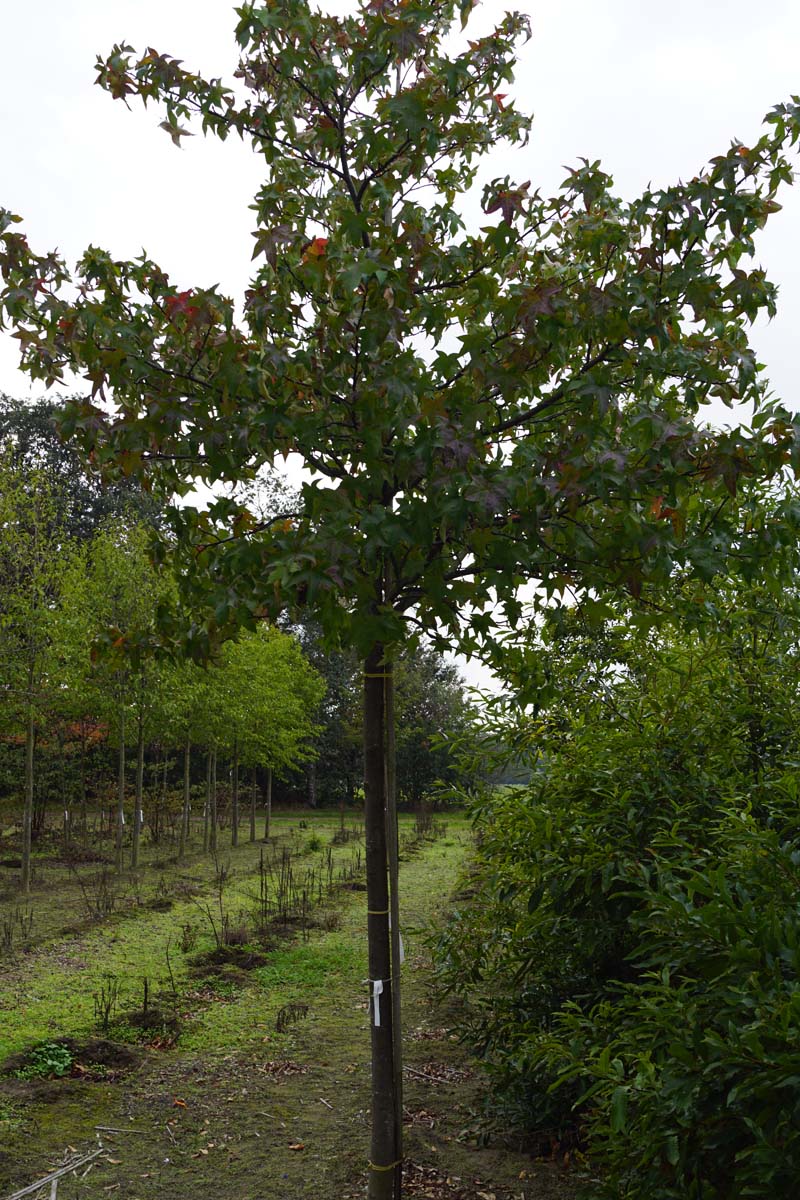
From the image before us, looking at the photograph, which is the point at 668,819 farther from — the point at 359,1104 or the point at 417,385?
the point at 359,1104

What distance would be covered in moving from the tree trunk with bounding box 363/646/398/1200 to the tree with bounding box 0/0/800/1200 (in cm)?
1

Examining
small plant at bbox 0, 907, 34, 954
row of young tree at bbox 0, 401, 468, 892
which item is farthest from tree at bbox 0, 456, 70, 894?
small plant at bbox 0, 907, 34, 954

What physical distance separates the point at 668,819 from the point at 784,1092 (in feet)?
4.21

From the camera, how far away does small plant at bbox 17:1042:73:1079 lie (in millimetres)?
5273

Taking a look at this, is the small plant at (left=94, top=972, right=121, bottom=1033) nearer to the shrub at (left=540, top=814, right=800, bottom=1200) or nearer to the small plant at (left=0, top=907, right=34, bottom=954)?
the small plant at (left=0, top=907, right=34, bottom=954)

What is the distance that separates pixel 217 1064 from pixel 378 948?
2460 mm

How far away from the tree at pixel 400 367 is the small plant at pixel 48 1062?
8.34 ft

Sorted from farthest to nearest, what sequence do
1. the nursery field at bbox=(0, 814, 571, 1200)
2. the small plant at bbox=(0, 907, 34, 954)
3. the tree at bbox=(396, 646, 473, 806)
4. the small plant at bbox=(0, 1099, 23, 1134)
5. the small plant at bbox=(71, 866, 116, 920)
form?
the tree at bbox=(396, 646, 473, 806), the small plant at bbox=(71, 866, 116, 920), the small plant at bbox=(0, 907, 34, 954), the small plant at bbox=(0, 1099, 23, 1134), the nursery field at bbox=(0, 814, 571, 1200)

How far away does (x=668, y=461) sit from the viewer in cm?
298

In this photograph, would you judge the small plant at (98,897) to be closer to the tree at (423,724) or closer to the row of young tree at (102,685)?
the row of young tree at (102,685)

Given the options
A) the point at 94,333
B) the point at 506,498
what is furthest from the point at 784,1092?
the point at 94,333

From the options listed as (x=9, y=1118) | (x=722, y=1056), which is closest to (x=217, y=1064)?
(x=9, y=1118)

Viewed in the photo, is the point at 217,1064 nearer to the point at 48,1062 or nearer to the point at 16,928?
Answer: the point at 48,1062

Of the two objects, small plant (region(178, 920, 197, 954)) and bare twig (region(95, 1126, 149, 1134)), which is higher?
small plant (region(178, 920, 197, 954))
